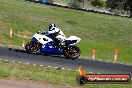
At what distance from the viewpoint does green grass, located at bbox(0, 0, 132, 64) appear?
40.8m

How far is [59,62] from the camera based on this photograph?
80.5 feet

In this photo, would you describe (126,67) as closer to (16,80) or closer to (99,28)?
(16,80)

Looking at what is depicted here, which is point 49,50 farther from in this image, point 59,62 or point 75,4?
point 75,4

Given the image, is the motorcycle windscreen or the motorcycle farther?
the motorcycle windscreen

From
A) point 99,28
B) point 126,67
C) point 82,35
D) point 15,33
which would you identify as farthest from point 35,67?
point 99,28

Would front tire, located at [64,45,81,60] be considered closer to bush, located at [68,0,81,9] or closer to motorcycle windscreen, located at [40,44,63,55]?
motorcycle windscreen, located at [40,44,63,55]

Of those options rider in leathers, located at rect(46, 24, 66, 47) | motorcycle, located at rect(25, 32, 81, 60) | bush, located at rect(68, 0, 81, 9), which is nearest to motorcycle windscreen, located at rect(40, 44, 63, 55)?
motorcycle, located at rect(25, 32, 81, 60)

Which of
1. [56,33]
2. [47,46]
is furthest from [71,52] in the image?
[56,33]

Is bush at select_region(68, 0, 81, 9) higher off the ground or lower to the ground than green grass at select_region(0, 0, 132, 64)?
lower

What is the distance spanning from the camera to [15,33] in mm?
38250

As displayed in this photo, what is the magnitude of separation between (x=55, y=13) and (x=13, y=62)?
26692 mm

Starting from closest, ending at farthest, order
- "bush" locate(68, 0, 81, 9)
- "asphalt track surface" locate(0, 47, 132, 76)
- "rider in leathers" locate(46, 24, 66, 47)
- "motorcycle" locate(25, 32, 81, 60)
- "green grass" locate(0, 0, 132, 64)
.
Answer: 1. "asphalt track surface" locate(0, 47, 132, 76)
2. "rider in leathers" locate(46, 24, 66, 47)
3. "motorcycle" locate(25, 32, 81, 60)
4. "green grass" locate(0, 0, 132, 64)
5. "bush" locate(68, 0, 81, 9)

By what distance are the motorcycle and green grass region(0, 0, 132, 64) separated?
1121 cm

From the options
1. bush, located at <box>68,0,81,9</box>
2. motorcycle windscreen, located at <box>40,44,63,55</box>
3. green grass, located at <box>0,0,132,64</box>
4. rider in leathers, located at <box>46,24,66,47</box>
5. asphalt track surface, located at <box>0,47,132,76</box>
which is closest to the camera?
asphalt track surface, located at <box>0,47,132,76</box>
